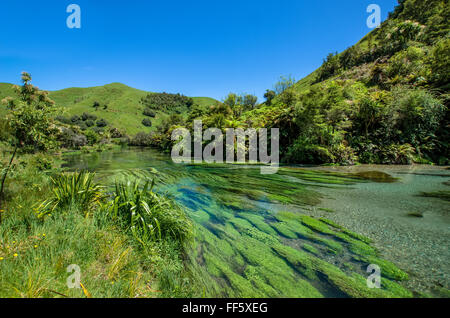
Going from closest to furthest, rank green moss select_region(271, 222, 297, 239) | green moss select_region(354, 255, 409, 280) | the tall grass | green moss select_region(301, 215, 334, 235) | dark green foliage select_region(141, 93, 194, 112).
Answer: green moss select_region(354, 255, 409, 280) → the tall grass → green moss select_region(271, 222, 297, 239) → green moss select_region(301, 215, 334, 235) → dark green foliage select_region(141, 93, 194, 112)

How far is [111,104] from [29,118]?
127785 mm

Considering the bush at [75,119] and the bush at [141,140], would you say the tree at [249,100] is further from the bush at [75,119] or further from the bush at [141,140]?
the bush at [75,119]

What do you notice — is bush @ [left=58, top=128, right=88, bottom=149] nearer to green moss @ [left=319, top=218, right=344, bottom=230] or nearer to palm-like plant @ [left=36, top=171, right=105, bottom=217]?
palm-like plant @ [left=36, top=171, right=105, bottom=217]

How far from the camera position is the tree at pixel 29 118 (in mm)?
4117

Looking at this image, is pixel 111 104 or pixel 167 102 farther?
pixel 167 102

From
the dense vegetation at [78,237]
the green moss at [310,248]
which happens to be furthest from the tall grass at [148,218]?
the green moss at [310,248]

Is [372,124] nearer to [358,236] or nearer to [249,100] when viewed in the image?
[358,236]

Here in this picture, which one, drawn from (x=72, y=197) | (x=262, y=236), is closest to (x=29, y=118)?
(x=72, y=197)

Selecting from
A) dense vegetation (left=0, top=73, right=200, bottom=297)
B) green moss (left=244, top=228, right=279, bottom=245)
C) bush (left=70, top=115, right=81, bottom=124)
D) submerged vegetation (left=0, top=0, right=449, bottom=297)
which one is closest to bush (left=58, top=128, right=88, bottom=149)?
submerged vegetation (left=0, top=0, right=449, bottom=297)

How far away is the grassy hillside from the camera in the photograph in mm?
84938

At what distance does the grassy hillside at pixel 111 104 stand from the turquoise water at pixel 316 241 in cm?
8791

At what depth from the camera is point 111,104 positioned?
107m

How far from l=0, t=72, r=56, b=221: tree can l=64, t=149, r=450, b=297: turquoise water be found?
4.92 m

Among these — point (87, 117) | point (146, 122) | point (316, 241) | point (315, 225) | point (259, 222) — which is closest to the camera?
point (316, 241)
